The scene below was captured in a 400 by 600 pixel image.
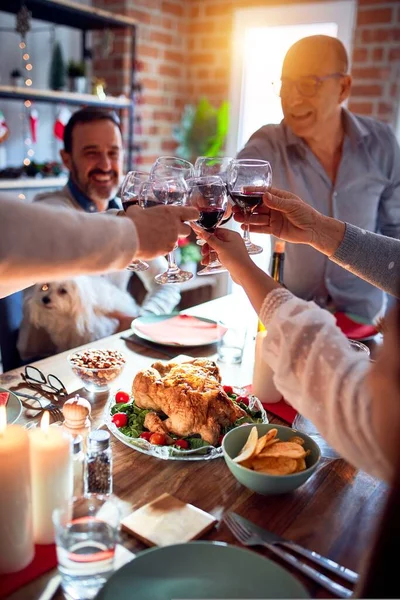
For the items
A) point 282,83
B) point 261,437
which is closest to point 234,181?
point 261,437

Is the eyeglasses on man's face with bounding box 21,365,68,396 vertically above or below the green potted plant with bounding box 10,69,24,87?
below

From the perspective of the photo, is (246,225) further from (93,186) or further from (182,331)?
(93,186)

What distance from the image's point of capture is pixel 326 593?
76 cm

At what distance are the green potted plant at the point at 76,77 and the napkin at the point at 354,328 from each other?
2252mm

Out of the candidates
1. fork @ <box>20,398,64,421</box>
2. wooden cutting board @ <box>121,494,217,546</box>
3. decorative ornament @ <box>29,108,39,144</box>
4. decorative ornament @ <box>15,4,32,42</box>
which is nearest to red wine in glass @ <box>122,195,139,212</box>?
fork @ <box>20,398,64,421</box>

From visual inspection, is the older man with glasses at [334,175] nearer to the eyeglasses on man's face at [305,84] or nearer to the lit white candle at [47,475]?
the eyeglasses on man's face at [305,84]

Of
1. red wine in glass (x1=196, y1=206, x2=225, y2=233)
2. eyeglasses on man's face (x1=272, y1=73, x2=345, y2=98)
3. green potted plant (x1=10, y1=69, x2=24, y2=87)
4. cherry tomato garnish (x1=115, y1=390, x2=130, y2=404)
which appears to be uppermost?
green potted plant (x1=10, y1=69, x2=24, y2=87)

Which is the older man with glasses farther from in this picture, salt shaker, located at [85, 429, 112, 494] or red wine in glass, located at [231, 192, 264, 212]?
salt shaker, located at [85, 429, 112, 494]

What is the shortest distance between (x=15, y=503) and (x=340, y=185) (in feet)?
5.96

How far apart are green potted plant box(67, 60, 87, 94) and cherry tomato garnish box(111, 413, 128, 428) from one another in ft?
8.75

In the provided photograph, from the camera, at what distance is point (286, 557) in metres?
0.81

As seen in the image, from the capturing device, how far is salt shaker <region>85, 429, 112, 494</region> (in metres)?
0.92

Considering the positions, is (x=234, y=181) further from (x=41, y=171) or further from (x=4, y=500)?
(x=41, y=171)

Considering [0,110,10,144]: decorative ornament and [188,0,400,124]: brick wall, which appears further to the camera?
[0,110,10,144]: decorative ornament
